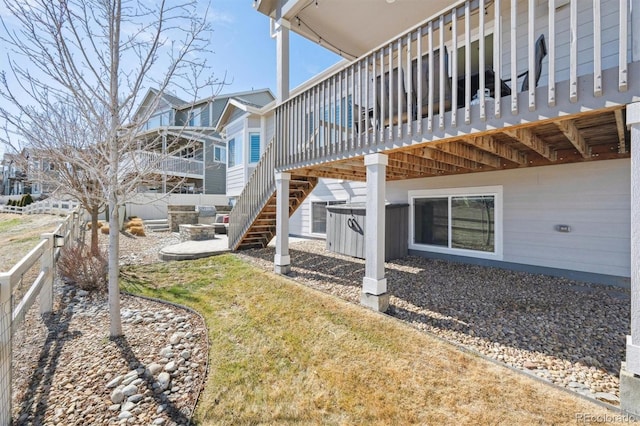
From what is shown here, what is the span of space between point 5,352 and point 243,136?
1170cm

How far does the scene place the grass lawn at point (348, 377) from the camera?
7.87 feet

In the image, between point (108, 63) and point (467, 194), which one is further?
point (467, 194)

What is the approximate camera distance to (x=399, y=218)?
25.4 ft

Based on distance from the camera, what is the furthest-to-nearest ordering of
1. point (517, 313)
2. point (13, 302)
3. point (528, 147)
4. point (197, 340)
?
point (528, 147)
point (517, 313)
point (197, 340)
point (13, 302)

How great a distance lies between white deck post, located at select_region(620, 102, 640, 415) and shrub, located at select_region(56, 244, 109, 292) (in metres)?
7.13

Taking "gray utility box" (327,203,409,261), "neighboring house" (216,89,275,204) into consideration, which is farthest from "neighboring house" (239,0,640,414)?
"neighboring house" (216,89,275,204)

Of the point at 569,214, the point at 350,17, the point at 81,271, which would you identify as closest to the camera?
the point at 569,214

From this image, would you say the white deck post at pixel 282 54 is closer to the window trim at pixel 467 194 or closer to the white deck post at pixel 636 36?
the window trim at pixel 467 194

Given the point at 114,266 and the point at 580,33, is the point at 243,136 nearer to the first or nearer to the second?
the point at 114,266

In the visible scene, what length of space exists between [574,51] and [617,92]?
517 millimetres

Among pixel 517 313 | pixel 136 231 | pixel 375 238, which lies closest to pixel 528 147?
pixel 517 313

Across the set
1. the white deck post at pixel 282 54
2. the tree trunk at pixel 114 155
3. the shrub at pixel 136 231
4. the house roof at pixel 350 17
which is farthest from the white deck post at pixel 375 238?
the shrub at pixel 136 231

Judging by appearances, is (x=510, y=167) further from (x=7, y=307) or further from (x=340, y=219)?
(x=7, y=307)

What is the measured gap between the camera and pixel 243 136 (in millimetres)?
13117
